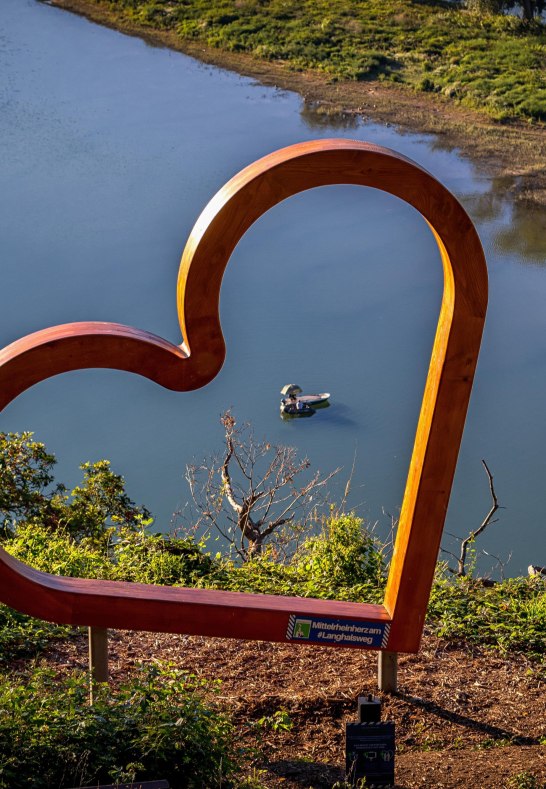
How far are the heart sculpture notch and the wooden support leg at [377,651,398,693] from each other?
19 cm

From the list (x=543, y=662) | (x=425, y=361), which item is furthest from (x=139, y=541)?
(x=425, y=361)

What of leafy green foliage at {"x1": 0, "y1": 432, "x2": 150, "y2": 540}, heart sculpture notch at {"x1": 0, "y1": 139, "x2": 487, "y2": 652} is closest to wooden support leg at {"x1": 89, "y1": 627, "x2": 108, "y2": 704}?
heart sculpture notch at {"x1": 0, "y1": 139, "x2": 487, "y2": 652}

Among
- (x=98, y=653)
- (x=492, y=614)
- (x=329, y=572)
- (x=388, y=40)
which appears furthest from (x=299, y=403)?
(x=388, y=40)

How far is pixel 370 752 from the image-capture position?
445 cm

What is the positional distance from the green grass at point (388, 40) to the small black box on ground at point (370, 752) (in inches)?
794

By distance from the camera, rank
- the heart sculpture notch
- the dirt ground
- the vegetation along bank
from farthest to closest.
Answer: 1. the dirt ground
2. the heart sculpture notch
3. the vegetation along bank

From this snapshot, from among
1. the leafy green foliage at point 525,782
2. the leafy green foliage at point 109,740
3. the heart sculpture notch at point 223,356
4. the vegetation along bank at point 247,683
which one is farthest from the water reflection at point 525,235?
the leafy green foliage at point 109,740

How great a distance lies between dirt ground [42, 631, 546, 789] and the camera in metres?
4.67

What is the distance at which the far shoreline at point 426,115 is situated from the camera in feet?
67.1

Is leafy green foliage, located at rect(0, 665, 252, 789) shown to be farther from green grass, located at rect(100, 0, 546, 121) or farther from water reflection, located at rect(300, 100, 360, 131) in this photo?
green grass, located at rect(100, 0, 546, 121)

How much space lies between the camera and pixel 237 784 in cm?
421

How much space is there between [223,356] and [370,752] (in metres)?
1.76

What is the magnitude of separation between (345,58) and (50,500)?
20.0 m

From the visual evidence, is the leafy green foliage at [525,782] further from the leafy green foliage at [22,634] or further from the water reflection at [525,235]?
the water reflection at [525,235]
